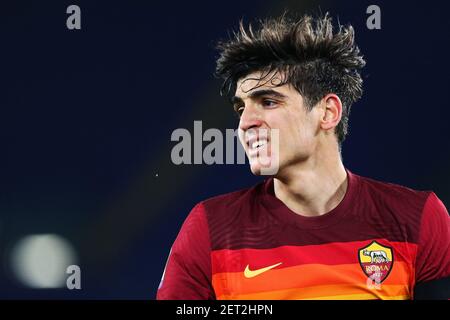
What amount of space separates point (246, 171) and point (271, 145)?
0.67m

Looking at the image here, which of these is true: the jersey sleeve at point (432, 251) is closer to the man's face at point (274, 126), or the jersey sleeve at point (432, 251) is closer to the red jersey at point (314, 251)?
the red jersey at point (314, 251)

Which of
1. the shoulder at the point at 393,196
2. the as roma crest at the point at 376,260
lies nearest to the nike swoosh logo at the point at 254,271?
the as roma crest at the point at 376,260

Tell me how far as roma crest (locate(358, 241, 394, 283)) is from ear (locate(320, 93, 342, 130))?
419 millimetres

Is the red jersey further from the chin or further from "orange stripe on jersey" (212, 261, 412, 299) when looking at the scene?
the chin

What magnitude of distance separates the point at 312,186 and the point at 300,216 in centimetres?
11

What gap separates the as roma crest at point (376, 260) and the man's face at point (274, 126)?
1.16 ft

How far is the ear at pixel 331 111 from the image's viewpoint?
2334 mm

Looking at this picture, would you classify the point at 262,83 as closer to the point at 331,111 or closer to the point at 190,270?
the point at 331,111

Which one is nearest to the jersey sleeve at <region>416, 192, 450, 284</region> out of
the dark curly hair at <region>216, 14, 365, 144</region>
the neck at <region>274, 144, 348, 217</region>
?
the neck at <region>274, 144, 348, 217</region>

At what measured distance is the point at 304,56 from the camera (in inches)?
92.0

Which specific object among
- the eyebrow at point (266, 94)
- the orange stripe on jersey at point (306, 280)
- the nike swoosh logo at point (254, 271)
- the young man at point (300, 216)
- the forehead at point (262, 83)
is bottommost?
the orange stripe on jersey at point (306, 280)

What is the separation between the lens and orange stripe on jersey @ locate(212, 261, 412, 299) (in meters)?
2.13
